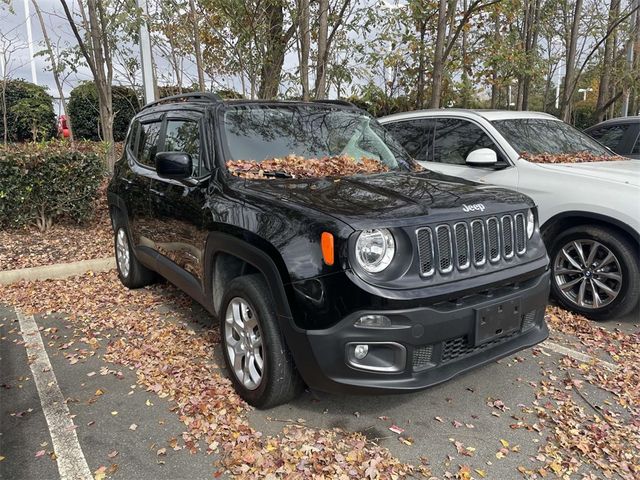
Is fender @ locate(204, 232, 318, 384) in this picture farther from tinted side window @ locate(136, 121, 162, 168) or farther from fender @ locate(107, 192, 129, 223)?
fender @ locate(107, 192, 129, 223)

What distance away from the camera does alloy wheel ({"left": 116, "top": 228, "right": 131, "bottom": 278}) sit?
532 centimetres

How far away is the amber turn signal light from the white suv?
2.83 metres

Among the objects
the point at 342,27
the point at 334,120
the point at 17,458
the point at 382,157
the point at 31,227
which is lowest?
the point at 17,458

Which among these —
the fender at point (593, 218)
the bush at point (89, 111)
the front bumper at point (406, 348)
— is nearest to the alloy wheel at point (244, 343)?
the front bumper at point (406, 348)

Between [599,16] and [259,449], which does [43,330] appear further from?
[599,16]

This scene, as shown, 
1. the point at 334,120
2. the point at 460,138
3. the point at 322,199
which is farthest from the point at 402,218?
the point at 460,138

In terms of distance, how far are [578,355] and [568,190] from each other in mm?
1472

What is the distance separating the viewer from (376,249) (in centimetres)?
256

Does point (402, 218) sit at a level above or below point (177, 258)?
above

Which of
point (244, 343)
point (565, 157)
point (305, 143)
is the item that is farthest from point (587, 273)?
point (244, 343)

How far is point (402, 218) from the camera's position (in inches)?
102

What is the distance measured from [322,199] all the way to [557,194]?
2744 millimetres

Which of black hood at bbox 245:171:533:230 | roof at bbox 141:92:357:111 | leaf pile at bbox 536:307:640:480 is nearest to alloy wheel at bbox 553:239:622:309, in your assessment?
leaf pile at bbox 536:307:640:480

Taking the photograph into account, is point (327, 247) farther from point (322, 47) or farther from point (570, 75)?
point (570, 75)
